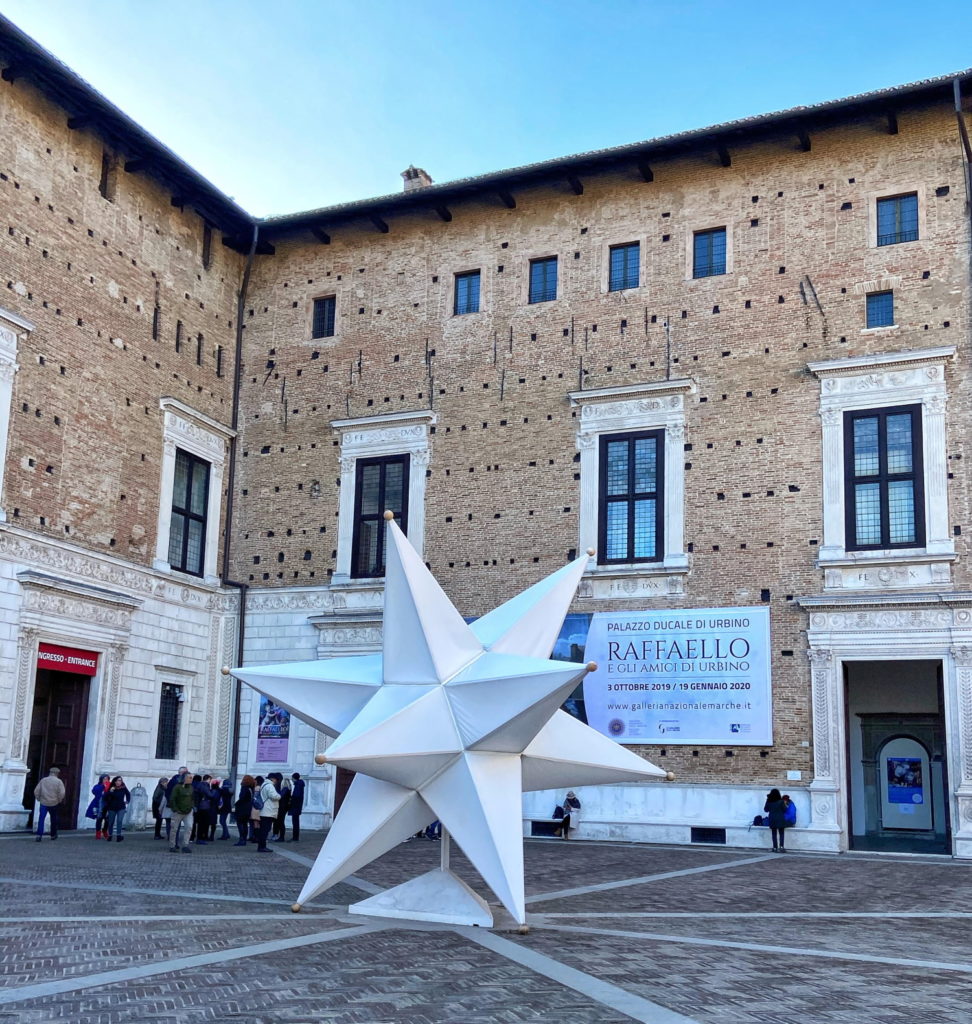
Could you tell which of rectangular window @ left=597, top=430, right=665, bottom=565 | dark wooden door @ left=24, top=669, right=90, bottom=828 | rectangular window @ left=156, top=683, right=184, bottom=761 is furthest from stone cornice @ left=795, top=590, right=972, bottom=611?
dark wooden door @ left=24, top=669, right=90, bottom=828

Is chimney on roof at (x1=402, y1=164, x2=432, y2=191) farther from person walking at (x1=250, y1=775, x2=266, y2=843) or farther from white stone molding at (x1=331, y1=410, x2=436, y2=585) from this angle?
person walking at (x1=250, y1=775, x2=266, y2=843)

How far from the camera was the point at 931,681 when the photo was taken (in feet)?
76.4

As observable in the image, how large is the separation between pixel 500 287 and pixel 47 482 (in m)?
8.38

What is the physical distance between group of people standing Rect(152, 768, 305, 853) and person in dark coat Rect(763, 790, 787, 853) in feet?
22.7

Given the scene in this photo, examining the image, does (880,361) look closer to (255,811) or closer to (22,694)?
(255,811)

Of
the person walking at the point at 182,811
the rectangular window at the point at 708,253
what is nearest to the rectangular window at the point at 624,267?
the rectangular window at the point at 708,253

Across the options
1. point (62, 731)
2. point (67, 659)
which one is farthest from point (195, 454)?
point (62, 731)

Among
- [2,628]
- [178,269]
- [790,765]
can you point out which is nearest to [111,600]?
[2,628]

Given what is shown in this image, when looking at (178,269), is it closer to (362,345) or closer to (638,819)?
(362,345)

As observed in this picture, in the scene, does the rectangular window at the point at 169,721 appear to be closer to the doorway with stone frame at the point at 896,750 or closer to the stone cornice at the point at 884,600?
the stone cornice at the point at 884,600

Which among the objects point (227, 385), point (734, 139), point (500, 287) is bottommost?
point (227, 385)

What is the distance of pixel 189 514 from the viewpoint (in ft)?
71.1

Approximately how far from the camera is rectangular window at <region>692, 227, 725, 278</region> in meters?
20.0

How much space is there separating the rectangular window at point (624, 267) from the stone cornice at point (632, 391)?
75.5 inches
